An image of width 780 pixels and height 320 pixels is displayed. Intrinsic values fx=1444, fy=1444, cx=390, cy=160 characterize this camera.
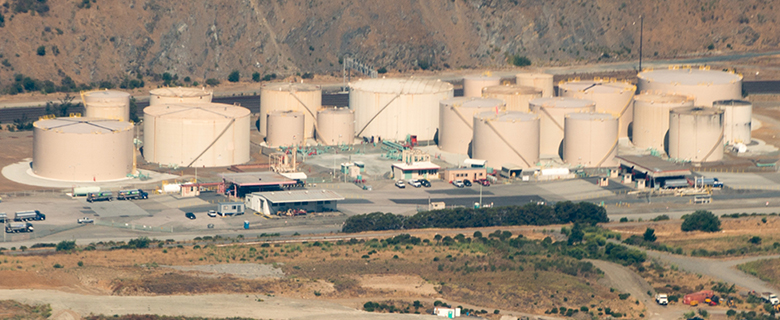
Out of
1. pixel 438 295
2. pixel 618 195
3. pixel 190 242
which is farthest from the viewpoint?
pixel 618 195

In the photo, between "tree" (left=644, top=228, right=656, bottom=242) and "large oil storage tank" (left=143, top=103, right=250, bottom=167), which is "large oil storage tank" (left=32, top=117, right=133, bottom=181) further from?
"tree" (left=644, top=228, right=656, bottom=242)

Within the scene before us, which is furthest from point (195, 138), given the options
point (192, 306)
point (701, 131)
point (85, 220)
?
point (192, 306)

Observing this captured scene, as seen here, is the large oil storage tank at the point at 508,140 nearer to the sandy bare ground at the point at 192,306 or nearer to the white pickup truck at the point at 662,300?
the white pickup truck at the point at 662,300

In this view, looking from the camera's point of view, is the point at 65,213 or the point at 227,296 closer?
the point at 227,296

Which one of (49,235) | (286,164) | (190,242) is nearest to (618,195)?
(286,164)

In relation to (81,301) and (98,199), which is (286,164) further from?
(81,301)

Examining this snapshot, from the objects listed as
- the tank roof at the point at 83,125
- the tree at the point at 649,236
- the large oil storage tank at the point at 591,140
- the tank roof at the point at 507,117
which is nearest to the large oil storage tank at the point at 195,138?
the tank roof at the point at 83,125
